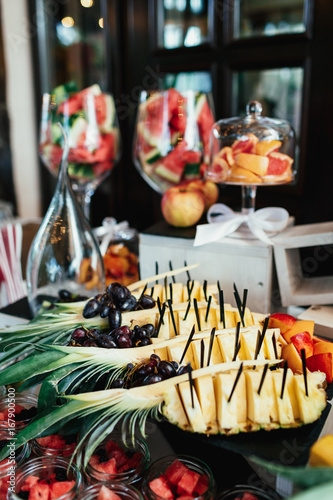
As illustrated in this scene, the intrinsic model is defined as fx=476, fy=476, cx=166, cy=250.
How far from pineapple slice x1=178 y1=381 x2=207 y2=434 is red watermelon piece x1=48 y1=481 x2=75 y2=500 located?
18 centimetres

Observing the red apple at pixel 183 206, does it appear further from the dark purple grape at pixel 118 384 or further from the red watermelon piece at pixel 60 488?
the red watermelon piece at pixel 60 488

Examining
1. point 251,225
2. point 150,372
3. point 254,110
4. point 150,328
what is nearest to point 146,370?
point 150,372

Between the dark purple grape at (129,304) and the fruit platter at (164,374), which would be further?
the dark purple grape at (129,304)

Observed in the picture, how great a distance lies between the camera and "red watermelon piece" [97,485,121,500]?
1.96ft

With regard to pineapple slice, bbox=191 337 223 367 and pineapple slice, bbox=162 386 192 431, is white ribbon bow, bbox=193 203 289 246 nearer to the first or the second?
pineapple slice, bbox=191 337 223 367

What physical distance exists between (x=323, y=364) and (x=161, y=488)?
0.31 meters

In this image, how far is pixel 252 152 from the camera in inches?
41.6

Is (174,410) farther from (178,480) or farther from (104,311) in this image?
(104,311)

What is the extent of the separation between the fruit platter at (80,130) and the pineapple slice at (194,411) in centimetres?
99

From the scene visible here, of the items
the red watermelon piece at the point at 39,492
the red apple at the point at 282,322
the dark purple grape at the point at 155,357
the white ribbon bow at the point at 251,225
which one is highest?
the white ribbon bow at the point at 251,225

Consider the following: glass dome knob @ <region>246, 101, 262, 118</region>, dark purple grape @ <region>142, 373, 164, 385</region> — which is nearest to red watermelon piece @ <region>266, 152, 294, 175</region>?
glass dome knob @ <region>246, 101, 262, 118</region>

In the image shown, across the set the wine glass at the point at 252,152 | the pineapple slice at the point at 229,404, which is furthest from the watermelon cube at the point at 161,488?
the wine glass at the point at 252,152

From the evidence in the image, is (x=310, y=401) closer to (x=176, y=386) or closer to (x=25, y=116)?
(x=176, y=386)

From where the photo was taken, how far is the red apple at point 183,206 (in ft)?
3.85
